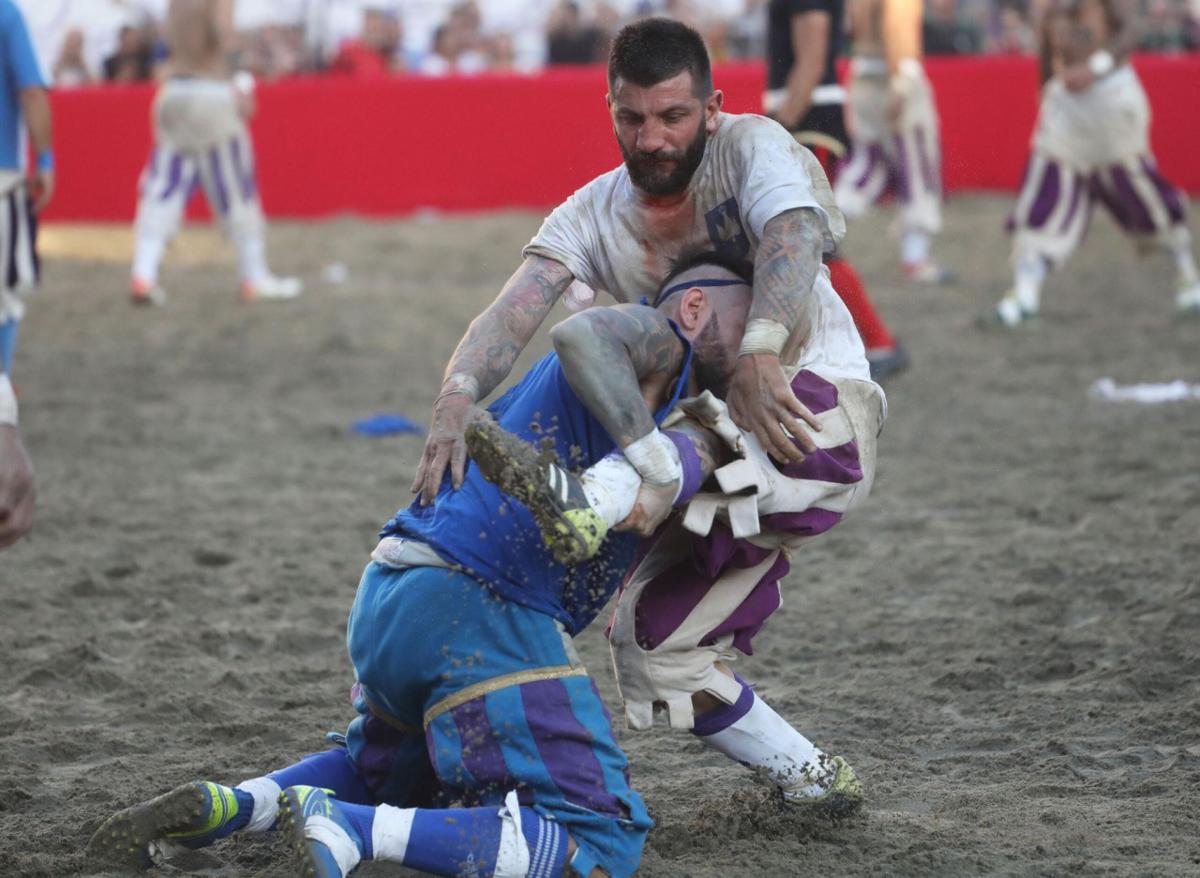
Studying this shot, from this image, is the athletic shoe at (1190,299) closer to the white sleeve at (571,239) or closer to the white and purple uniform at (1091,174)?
the white and purple uniform at (1091,174)

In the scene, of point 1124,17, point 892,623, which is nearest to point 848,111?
point 1124,17

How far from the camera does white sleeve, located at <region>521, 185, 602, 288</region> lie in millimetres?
3227

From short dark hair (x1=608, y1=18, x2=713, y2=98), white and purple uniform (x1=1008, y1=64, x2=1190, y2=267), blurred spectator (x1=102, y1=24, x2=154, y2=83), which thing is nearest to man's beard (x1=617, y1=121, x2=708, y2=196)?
short dark hair (x1=608, y1=18, x2=713, y2=98)

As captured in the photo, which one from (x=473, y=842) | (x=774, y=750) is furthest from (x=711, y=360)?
(x=473, y=842)

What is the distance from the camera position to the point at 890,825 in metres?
3.10

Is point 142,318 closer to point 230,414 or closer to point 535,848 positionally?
point 230,414

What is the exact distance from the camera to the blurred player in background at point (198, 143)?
32.0 ft

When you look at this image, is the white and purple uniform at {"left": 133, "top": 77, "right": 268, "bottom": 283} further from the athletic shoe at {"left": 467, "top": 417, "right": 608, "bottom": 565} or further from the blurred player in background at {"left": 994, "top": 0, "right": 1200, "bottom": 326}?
the athletic shoe at {"left": 467, "top": 417, "right": 608, "bottom": 565}

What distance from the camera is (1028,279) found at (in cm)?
871

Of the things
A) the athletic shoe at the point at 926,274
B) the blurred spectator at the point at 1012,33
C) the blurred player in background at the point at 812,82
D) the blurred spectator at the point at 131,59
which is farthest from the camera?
the blurred spectator at the point at 1012,33

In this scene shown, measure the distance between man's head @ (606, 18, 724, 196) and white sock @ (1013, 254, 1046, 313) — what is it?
19.5ft

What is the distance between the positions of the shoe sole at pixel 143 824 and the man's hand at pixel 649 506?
2.93 feet

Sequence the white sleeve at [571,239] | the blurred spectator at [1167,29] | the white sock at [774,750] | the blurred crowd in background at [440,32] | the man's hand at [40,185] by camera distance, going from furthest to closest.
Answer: the blurred crowd in background at [440,32], the blurred spectator at [1167,29], the man's hand at [40,185], the white sleeve at [571,239], the white sock at [774,750]

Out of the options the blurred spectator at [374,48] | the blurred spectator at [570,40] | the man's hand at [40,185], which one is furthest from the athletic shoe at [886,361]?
the blurred spectator at [374,48]
